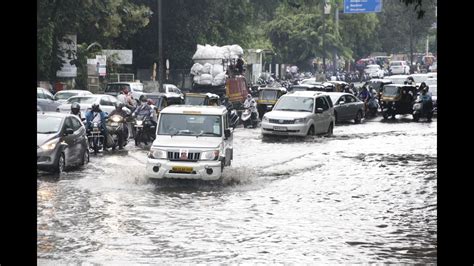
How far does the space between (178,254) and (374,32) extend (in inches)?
3679

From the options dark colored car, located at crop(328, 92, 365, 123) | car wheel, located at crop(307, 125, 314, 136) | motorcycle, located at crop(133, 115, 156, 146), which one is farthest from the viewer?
dark colored car, located at crop(328, 92, 365, 123)

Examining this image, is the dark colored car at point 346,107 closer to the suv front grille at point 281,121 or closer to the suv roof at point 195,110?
the suv front grille at point 281,121

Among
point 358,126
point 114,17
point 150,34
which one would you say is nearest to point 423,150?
point 358,126

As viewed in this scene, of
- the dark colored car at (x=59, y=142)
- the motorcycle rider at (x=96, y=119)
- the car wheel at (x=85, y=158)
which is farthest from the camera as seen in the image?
the motorcycle rider at (x=96, y=119)

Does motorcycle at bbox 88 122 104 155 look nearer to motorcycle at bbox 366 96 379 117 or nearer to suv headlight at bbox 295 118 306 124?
suv headlight at bbox 295 118 306 124

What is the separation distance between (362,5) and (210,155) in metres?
48.4

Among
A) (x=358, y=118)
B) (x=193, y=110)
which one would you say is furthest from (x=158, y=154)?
(x=358, y=118)

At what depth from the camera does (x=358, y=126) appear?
40.7m

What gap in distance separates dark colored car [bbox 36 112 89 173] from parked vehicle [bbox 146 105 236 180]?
7.79 ft

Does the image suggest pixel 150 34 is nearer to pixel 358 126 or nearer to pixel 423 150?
pixel 358 126

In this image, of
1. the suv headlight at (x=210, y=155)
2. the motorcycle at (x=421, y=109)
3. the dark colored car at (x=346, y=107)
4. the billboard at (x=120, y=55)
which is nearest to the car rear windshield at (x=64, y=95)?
the dark colored car at (x=346, y=107)

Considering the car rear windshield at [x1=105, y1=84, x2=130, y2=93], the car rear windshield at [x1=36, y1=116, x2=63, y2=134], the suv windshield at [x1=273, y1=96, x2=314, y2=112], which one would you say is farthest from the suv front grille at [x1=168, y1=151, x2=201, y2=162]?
the car rear windshield at [x1=105, y1=84, x2=130, y2=93]

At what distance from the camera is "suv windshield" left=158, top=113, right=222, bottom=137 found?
2070 cm

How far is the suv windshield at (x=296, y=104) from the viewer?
1312 inches
